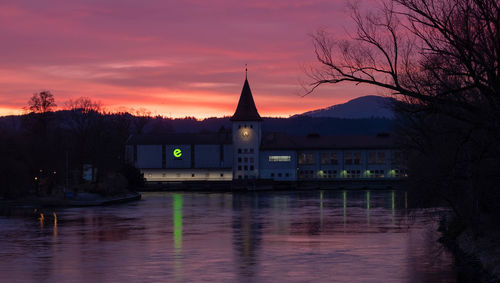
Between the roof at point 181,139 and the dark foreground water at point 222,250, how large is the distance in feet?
324

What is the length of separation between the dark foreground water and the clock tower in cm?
9597

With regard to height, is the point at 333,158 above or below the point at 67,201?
above

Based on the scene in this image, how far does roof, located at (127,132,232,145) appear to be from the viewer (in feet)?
521

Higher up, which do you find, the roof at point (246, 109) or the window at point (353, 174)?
the roof at point (246, 109)

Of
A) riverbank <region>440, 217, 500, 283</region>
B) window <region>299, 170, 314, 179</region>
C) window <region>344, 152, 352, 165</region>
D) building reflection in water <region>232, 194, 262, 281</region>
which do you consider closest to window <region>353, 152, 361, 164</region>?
window <region>344, 152, 352, 165</region>

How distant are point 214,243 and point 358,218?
22.9 m

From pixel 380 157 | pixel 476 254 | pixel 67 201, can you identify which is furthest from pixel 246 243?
pixel 380 157

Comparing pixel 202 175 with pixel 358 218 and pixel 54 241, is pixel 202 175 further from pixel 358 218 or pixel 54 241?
pixel 54 241

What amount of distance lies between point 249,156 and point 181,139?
1499 cm

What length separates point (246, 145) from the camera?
513ft

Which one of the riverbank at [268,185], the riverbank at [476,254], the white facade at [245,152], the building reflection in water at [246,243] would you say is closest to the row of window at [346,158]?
the riverbank at [268,185]

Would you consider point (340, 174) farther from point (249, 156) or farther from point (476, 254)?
point (476, 254)

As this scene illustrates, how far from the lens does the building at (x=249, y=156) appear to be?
15638cm

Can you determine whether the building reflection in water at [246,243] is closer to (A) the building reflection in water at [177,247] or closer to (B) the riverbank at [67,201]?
(A) the building reflection in water at [177,247]
